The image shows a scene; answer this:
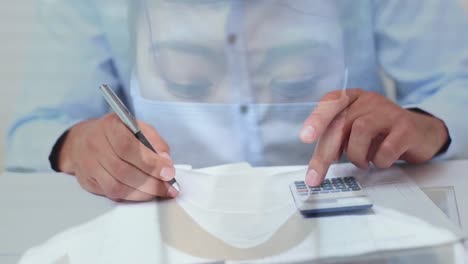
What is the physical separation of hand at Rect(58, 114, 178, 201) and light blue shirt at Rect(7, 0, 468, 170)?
0.08 ft

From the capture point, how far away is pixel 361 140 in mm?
391

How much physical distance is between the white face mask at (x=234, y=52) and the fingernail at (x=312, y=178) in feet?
0.26

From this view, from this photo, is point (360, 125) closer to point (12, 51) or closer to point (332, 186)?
point (332, 186)

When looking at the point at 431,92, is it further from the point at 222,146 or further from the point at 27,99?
the point at 27,99

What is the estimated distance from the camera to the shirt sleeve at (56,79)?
0.44m

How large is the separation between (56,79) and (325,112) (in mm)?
250

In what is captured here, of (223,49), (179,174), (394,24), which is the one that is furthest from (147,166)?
(394,24)

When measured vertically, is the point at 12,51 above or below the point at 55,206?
above

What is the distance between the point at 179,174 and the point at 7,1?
218 millimetres

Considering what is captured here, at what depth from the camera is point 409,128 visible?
0.41 meters

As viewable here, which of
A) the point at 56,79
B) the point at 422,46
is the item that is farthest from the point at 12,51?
the point at 422,46

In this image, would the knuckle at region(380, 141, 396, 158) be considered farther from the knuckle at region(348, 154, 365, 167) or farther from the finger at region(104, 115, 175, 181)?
the finger at region(104, 115, 175, 181)

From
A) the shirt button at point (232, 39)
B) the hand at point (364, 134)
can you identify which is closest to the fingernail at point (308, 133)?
the hand at point (364, 134)

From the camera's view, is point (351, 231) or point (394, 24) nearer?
point (351, 231)
